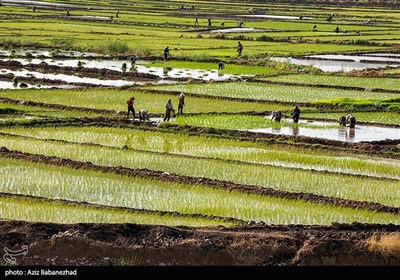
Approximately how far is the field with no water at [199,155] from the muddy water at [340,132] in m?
0.05

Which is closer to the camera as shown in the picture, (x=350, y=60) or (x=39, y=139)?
(x=39, y=139)

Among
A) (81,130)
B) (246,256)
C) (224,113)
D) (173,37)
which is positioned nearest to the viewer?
(246,256)

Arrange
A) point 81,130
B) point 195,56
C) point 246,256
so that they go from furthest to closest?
point 195,56, point 81,130, point 246,256

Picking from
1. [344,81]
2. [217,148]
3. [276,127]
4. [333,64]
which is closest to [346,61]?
[333,64]

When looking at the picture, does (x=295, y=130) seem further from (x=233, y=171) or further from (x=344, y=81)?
(x=344, y=81)

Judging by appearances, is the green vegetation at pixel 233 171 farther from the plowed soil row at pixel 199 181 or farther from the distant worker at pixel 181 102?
the distant worker at pixel 181 102

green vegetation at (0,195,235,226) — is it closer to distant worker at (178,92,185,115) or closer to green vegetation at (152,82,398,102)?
distant worker at (178,92,185,115)

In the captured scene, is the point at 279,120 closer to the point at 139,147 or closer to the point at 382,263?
the point at 139,147

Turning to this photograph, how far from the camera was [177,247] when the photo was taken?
893 cm

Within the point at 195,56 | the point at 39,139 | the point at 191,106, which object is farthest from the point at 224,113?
the point at 195,56

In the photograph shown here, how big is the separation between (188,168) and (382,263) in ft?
21.0

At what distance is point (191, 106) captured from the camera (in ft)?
70.5

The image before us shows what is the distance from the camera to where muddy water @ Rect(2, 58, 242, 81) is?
89.2 feet

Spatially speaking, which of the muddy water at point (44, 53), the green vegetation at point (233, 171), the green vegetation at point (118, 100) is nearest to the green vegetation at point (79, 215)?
the green vegetation at point (233, 171)
